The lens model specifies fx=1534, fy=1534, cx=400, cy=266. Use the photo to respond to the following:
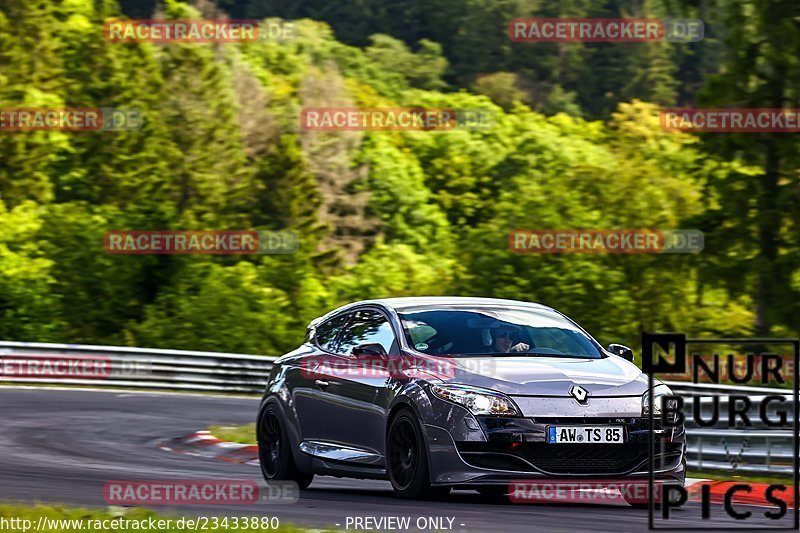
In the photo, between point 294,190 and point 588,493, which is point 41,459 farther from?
point 294,190

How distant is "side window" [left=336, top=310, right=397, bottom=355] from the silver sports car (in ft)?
0.04

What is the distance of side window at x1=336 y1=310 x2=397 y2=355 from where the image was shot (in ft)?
37.0

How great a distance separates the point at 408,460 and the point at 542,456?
1.00 metres

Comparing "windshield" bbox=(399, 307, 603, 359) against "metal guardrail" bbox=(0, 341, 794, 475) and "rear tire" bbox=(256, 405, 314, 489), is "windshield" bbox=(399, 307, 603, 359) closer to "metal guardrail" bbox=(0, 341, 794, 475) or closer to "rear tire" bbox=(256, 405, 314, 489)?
"rear tire" bbox=(256, 405, 314, 489)

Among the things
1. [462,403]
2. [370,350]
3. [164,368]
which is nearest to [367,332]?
[370,350]

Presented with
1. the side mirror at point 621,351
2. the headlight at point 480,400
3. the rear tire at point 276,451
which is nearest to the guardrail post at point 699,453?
the side mirror at point 621,351

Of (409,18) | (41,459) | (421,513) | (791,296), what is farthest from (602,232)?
(409,18)

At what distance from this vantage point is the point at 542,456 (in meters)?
9.93

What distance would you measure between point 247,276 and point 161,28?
22761 mm

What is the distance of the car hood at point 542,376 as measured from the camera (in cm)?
1009

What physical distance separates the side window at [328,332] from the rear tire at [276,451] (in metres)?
0.68

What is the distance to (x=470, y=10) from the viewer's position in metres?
130

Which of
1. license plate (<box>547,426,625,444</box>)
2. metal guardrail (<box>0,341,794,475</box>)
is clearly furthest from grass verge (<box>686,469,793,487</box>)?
metal guardrail (<box>0,341,794,475</box>)

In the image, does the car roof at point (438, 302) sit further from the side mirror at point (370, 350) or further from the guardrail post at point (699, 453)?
the guardrail post at point (699, 453)
